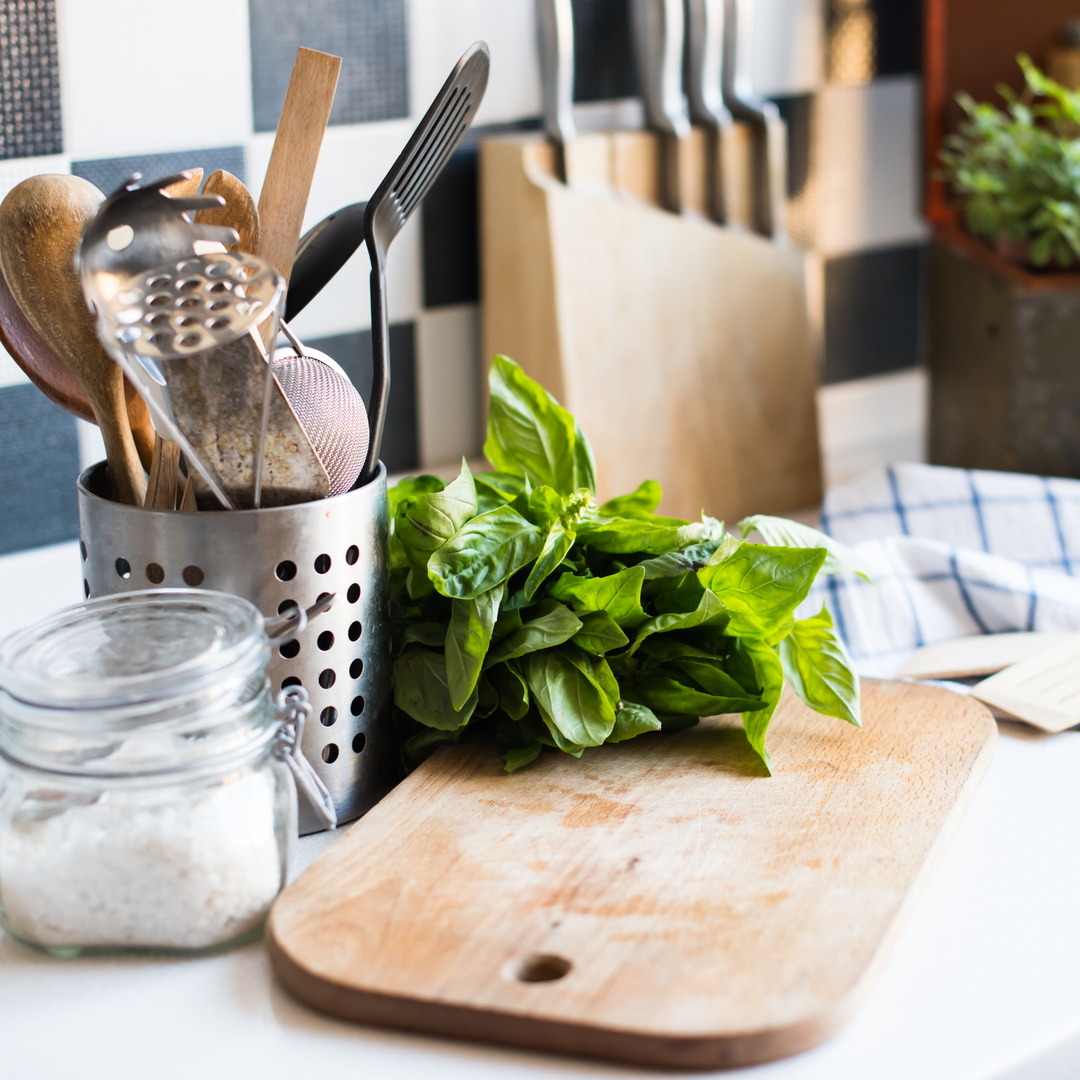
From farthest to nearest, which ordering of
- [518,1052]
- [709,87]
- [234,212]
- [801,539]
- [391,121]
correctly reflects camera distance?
[709,87] → [391,121] → [801,539] → [234,212] → [518,1052]

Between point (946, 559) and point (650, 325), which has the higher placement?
point (650, 325)

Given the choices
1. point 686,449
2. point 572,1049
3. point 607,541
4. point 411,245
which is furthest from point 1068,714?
point 411,245

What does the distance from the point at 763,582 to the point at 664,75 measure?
2.14ft

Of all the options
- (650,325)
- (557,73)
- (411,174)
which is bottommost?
(650,325)

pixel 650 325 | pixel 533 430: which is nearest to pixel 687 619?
pixel 533 430

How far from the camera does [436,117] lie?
1.89 feet

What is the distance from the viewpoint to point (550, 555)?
2.02ft

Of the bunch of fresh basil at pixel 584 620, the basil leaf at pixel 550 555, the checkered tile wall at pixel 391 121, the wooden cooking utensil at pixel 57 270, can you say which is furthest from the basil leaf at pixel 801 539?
the checkered tile wall at pixel 391 121

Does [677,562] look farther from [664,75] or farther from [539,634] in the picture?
[664,75]

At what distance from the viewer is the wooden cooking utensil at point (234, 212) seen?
0.56 metres

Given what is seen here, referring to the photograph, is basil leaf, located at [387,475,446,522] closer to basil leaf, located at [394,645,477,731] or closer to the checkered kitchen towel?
basil leaf, located at [394,645,477,731]

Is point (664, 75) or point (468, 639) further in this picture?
point (664, 75)

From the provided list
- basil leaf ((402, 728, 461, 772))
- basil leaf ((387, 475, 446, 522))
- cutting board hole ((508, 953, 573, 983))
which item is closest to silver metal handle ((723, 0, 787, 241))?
basil leaf ((387, 475, 446, 522))

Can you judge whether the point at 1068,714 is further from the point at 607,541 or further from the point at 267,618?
the point at 267,618
